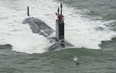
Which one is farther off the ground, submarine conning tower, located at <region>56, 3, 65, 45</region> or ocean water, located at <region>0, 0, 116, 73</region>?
submarine conning tower, located at <region>56, 3, 65, 45</region>

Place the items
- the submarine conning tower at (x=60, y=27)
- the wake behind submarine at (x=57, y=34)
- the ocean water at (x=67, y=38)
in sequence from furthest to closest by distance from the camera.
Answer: the submarine conning tower at (x=60, y=27) < the wake behind submarine at (x=57, y=34) < the ocean water at (x=67, y=38)

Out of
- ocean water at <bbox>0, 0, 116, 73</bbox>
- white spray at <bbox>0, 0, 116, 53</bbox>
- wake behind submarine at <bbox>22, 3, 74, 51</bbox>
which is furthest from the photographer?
white spray at <bbox>0, 0, 116, 53</bbox>

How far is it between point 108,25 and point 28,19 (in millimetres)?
7037


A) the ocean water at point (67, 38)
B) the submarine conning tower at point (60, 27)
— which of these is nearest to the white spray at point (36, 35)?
the ocean water at point (67, 38)

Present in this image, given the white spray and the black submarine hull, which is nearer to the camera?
the black submarine hull

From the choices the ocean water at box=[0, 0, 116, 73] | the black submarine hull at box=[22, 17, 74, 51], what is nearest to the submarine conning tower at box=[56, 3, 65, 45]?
the black submarine hull at box=[22, 17, 74, 51]

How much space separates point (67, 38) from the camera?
24.5 metres

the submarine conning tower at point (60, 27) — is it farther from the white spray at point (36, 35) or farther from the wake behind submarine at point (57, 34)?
the white spray at point (36, 35)

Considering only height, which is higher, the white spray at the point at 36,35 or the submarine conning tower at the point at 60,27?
the submarine conning tower at the point at 60,27

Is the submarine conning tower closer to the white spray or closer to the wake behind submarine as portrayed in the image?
the wake behind submarine

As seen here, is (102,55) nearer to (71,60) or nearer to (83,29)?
(71,60)

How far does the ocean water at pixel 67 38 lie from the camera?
61.7 feet

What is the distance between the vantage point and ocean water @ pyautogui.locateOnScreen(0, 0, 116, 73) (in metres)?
18.8

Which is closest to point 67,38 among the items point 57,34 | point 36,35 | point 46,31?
point 46,31
